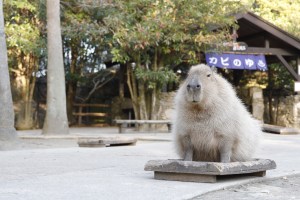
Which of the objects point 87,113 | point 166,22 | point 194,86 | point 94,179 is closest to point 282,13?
point 166,22

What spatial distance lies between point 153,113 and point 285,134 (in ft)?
18.2

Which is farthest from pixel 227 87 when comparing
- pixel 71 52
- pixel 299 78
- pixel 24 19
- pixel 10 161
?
pixel 71 52

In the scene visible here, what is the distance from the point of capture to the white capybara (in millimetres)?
5457

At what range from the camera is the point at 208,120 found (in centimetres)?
548

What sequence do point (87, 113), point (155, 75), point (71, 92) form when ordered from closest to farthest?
point (155, 75), point (71, 92), point (87, 113)

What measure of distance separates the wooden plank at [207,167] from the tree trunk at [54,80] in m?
10.7

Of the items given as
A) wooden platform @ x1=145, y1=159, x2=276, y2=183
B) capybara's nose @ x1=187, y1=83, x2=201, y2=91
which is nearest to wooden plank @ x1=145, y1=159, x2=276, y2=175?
wooden platform @ x1=145, y1=159, x2=276, y2=183

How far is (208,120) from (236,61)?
1657cm

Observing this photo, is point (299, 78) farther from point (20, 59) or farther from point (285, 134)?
point (20, 59)

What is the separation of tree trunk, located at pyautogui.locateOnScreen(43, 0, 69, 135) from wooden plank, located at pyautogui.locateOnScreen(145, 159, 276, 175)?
1072 cm

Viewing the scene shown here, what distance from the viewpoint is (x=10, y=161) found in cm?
800

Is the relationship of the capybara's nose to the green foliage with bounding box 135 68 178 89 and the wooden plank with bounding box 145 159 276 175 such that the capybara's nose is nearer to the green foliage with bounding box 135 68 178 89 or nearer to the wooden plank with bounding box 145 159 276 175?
the wooden plank with bounding box 145 159 276 175

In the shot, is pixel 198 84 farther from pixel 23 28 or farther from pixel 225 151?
pixel 23 28

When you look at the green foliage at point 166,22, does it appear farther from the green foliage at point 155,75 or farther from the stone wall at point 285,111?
the stone wall at point 285,111
